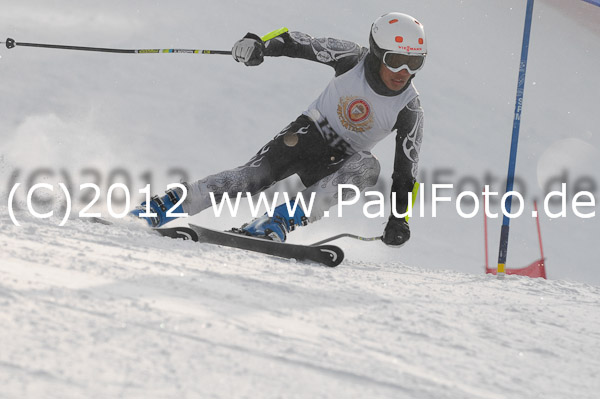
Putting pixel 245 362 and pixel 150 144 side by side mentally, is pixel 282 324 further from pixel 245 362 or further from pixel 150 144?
pixel 150 144

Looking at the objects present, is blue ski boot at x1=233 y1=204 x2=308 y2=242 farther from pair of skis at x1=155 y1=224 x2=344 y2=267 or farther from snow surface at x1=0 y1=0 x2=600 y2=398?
snow surface at x1=0 y1=0 x2=600 y2=398

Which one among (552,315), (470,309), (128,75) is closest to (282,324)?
(470,309)

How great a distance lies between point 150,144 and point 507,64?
6.60 metres

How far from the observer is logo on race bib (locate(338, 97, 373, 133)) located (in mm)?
3766

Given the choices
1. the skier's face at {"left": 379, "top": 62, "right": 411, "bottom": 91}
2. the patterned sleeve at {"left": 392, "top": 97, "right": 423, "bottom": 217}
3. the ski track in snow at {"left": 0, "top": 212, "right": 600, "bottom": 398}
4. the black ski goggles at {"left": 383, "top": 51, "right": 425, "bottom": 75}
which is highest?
the black ski goggles at {"left": 383, "top": 51, "right": 425, "bottom": 75}

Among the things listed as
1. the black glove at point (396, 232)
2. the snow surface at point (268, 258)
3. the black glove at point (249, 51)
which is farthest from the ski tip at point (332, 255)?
the black glove at point (249, 51)

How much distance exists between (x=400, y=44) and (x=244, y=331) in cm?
218

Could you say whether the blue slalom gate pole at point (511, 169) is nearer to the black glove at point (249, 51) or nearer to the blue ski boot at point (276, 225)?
the blue ski boot at point (276, 225)

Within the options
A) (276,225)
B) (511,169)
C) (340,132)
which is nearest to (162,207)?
(276,225)

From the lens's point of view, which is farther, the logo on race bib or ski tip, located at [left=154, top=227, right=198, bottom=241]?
the logo on race bib

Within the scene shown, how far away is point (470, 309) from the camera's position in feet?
8.63

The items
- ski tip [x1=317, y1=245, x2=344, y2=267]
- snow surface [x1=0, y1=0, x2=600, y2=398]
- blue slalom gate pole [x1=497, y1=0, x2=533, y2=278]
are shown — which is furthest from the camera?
blue slalom gate pole [x1=497, y1=0, x2=533, y2=278]

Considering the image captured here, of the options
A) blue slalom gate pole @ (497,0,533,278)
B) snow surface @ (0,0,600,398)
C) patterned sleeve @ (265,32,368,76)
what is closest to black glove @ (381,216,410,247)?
snow surface @ (0,0,600,398)

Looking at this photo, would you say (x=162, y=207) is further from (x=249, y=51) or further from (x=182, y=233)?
(x=249, y=51)
